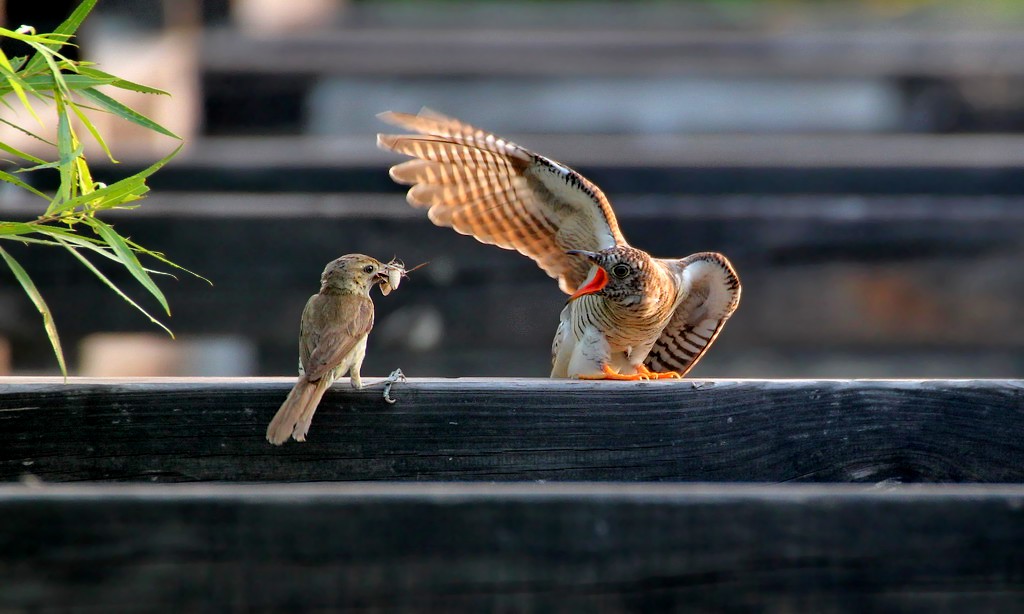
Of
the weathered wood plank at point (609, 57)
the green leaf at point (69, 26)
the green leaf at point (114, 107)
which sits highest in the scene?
the weathered wood plank at point (609, 57)

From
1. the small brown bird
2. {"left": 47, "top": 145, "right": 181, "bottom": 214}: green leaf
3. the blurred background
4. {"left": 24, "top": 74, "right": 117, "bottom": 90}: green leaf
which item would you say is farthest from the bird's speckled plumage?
the blurred background

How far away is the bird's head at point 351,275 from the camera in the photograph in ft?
9.48

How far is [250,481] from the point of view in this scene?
7.89 feet

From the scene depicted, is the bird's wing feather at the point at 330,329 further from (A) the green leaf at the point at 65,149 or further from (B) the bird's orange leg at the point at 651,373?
(B) the bird's orange leg at the point at 651,373

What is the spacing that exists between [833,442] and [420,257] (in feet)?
9.13

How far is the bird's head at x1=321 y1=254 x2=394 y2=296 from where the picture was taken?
2.89 metres

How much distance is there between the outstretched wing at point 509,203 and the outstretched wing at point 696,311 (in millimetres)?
290

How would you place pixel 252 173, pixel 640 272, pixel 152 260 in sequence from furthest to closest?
1. pixel 252 173
2. pixel 152 260
3. pixel 640 272

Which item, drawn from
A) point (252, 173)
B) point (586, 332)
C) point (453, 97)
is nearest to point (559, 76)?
point (453, 97)

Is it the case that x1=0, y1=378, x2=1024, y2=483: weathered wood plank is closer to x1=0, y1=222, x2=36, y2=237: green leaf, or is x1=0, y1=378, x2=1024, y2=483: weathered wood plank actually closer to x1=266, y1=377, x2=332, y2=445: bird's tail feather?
x1=266, y1=377, x2=332, y2=445: bird's tail feather

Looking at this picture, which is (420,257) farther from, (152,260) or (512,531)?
(512,531)

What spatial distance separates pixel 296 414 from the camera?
230 centimetres

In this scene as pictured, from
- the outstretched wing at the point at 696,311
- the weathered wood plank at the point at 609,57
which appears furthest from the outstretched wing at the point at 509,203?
the weathered wood plank at the point at 609,57

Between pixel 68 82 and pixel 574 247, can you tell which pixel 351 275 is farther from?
pixel 574 247
